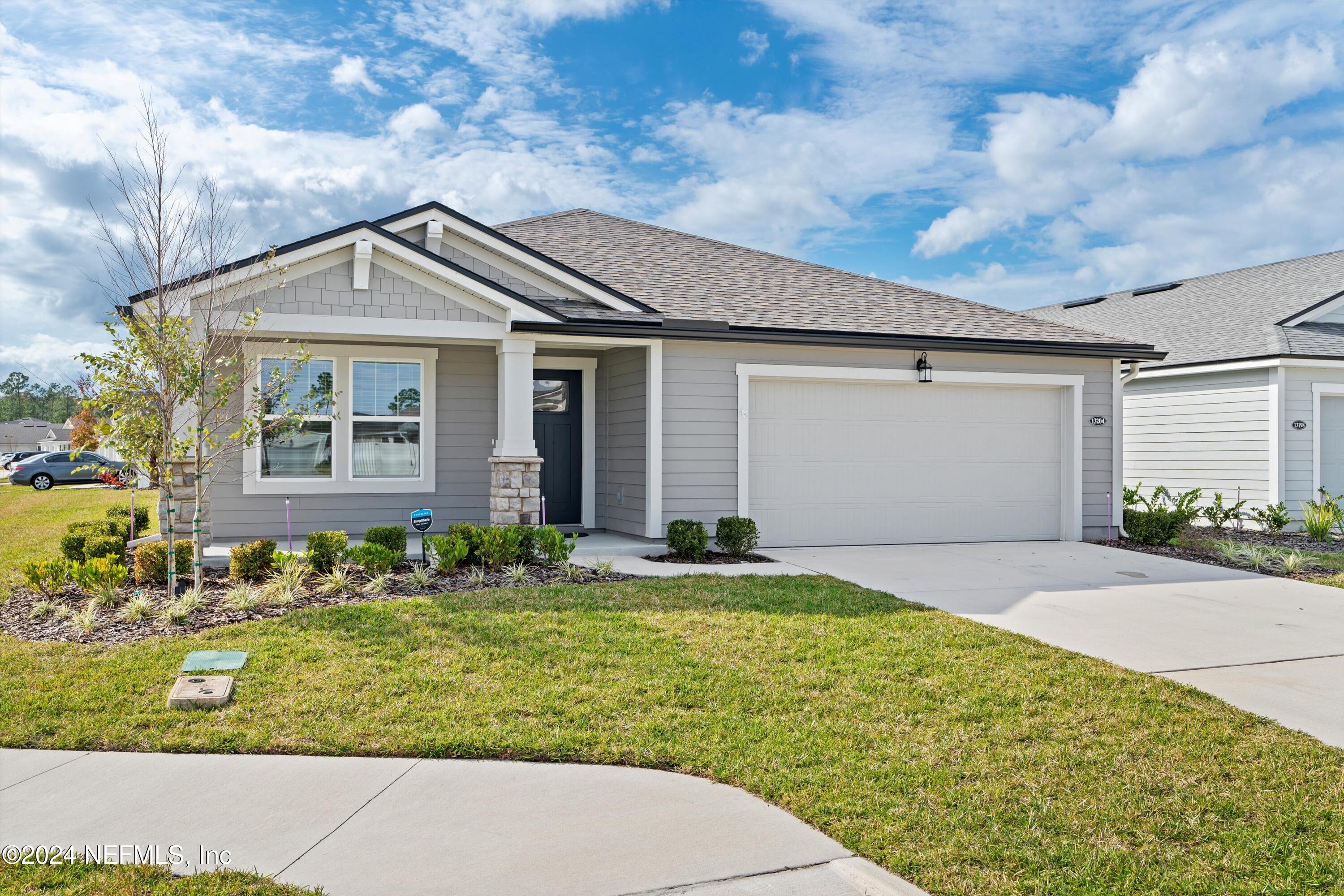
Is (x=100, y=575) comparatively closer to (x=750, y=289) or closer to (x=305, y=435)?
(x=305, y=435)

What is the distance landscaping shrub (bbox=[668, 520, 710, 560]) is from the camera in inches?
399

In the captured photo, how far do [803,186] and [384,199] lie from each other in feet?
30.4

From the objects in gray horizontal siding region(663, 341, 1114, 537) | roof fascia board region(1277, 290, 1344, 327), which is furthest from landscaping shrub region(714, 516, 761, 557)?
roof fascia board region(1277, 290, 1344, 327)

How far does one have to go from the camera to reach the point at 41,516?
17.7 metres

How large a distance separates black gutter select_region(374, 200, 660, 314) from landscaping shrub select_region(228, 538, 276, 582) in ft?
14.8

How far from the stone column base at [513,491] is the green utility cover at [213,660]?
4.53 metres

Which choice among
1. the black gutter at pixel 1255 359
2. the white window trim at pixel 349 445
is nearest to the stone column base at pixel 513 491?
the white window trim at pixel 349 445

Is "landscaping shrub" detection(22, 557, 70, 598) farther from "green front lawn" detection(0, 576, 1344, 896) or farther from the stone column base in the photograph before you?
the stone column base

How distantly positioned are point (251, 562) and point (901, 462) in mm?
8133

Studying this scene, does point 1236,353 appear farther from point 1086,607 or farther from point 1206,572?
point 1086,607

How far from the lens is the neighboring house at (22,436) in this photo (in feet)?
242

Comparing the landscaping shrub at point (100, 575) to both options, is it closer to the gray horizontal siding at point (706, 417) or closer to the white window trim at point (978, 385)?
the gray horizontal siding at point (706, 417)

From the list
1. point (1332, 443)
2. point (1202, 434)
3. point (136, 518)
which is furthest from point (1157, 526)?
point (136, 518)

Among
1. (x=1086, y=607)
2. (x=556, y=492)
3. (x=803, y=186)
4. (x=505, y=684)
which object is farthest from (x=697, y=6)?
(x=505, y=684)
